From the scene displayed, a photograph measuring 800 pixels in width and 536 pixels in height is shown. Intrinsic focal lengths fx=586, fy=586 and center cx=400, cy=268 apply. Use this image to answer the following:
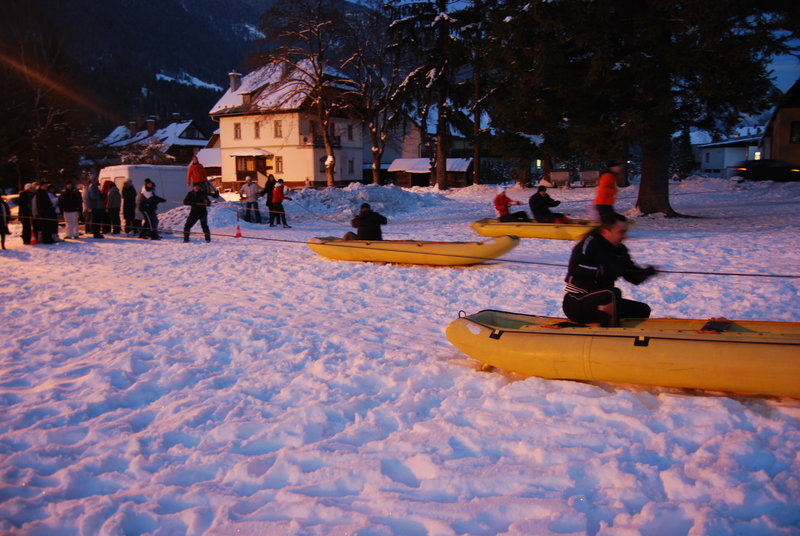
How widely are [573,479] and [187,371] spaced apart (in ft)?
12.2

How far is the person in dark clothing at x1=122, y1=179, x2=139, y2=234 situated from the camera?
1658cm

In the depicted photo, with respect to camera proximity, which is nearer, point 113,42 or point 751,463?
point 751,463

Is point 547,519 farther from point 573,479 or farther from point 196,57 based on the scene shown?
point 196,57

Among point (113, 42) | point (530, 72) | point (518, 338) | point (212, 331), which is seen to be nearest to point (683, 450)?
point (518, 338)

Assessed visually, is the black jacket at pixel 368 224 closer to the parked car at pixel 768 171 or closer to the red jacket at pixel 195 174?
the red jacket at pixel 195 174

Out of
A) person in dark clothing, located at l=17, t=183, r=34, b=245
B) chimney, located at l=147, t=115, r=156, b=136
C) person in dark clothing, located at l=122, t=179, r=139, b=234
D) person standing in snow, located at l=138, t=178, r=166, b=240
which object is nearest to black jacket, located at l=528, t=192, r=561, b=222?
person standing in snow, located at l=138, t=178, r=166, b=240

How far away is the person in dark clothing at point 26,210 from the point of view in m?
15.0

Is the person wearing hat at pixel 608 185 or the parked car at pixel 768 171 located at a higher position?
the parked car at pixel 768 171

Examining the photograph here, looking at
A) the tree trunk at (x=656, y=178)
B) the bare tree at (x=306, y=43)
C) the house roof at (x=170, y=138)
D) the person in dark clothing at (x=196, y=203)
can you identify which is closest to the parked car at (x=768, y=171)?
the tree trunk at (x=656, y=178)

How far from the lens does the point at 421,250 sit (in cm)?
1073

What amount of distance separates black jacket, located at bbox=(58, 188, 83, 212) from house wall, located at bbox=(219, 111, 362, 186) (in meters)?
27.2

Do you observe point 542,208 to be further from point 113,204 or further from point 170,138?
point 170,138

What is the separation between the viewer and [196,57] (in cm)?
15862

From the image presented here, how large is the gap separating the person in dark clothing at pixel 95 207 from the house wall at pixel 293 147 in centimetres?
2657
